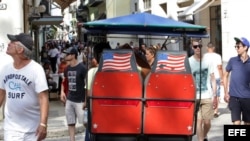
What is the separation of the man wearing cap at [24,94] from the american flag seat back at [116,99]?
1.41m

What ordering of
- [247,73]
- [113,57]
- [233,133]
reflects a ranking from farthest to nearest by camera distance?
[247,73], [113,57], [233,133]

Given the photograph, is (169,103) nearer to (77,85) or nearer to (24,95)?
(24,95)

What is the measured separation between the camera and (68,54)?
967cm

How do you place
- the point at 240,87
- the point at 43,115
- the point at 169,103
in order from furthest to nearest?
1. the point at 240,87
2. the point at 169,103
3. the point at 43,115

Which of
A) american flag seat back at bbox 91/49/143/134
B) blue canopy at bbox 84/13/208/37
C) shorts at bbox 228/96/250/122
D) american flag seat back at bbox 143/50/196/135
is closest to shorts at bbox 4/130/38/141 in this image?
american flag seat back at bbox 91/49/143/134

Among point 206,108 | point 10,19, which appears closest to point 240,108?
point 206,108

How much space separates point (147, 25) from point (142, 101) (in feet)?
3.87

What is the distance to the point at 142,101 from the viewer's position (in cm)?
711

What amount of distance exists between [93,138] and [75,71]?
2.41 metres

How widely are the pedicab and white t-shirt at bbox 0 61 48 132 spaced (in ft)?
4.66

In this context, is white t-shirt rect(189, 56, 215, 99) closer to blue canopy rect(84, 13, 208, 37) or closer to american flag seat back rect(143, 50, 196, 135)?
blue canopy rect(84, 13, 208, 37)

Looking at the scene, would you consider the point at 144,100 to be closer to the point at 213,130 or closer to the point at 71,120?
the point at 71,120

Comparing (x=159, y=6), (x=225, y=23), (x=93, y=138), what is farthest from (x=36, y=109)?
(x=159, y=6)

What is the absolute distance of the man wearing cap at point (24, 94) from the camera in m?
5.82
